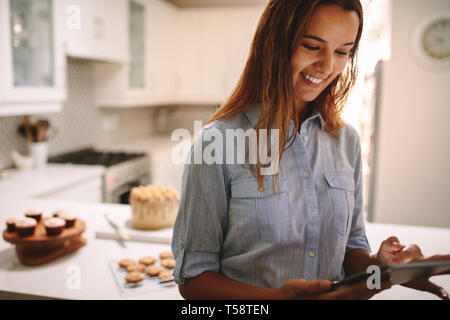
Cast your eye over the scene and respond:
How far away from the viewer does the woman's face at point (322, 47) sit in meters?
0.74

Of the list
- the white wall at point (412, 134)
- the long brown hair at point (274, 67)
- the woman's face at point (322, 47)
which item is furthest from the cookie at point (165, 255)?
the white wall at point (412, 134)

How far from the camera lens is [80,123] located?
3182mm

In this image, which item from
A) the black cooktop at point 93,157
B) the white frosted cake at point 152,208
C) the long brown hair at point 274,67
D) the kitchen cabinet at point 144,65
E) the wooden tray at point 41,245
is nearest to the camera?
the long brown hair at point 274,67

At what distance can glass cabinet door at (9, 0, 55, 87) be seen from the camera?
2051mm

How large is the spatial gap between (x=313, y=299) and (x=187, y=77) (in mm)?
3901

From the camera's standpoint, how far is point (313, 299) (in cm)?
68

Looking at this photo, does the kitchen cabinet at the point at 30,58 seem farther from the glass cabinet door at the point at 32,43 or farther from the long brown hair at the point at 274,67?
the long brown hair at the point at 274,67

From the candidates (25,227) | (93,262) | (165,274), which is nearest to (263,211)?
(165,274)

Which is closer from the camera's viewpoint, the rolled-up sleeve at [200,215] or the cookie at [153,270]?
the rolled-up sleeve at [200,215]

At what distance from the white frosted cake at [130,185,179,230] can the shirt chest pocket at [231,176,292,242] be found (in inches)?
23.6

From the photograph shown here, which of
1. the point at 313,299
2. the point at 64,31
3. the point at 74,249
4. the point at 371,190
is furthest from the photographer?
the point at 371,190

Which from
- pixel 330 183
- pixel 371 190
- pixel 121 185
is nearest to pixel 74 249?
pixel 330 183

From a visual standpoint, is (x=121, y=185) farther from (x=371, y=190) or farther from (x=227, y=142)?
(x=227, y=142)

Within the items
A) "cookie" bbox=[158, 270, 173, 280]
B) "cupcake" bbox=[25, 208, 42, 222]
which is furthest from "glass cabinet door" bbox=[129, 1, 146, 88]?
"cookie" bbox=[158, 270, 173, 280]
